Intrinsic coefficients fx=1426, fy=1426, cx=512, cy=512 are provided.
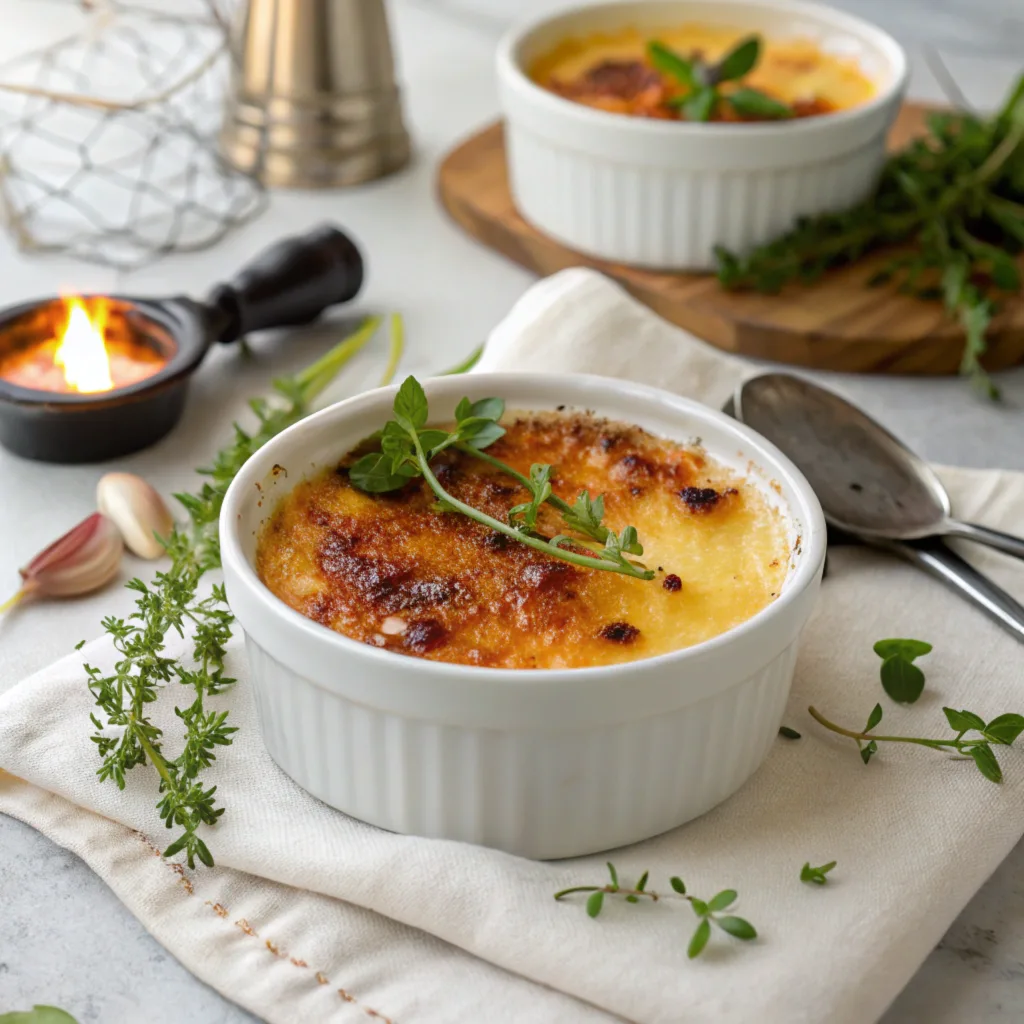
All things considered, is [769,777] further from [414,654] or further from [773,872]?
[414,654]

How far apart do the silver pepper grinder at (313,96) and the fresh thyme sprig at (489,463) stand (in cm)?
135

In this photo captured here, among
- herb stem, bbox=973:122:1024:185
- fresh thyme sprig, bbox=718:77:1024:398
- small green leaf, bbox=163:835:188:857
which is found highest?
herb stem, bbox=973:122:1024:185

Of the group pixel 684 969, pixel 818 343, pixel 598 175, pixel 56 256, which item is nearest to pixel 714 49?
pixel 598 175

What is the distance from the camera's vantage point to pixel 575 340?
1979 millimetres

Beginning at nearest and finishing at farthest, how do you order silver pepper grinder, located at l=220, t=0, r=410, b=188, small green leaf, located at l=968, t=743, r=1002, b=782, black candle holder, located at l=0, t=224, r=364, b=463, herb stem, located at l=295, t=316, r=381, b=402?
small green leaf, located at l=968, t=743, r=1002, b=782, black candle holder, located at l=0, t=224, r=364, b=463, herb stem, located at l=295, t=316, r=381, b=402, silver pepper grinder, located at l=220, t=0, r=410, b=188

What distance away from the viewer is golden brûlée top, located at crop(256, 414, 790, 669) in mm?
1327

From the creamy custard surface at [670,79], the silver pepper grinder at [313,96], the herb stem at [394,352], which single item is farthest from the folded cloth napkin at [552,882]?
the silver pepper grinder at [313,96]

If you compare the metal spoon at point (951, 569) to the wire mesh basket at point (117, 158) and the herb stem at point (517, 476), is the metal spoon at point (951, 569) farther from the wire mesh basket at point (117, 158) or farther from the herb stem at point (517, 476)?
the wire mesh basket at point (117, 158)

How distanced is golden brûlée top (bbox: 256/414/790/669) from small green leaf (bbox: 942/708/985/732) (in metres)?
0.23

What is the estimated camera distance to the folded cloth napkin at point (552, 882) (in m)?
1.20

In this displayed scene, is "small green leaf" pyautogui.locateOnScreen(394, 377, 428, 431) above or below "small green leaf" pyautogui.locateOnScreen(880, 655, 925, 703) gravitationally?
above

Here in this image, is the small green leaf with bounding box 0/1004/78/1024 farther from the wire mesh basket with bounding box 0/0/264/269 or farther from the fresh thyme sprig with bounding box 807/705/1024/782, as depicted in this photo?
the wire mesh basket with bounding box 0/0/264/269

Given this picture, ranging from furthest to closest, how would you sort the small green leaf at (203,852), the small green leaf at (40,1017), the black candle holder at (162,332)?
the black candle holder at (162,332)
the small green leaf at (203,852)
the small green leaf at (40,1017)

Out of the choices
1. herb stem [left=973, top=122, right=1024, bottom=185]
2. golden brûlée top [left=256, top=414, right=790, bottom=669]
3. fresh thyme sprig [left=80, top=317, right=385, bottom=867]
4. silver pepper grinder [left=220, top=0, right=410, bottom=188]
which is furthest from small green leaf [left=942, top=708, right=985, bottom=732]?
silver pepper grinder [left=220, top=0, right=410, bottom=188]
